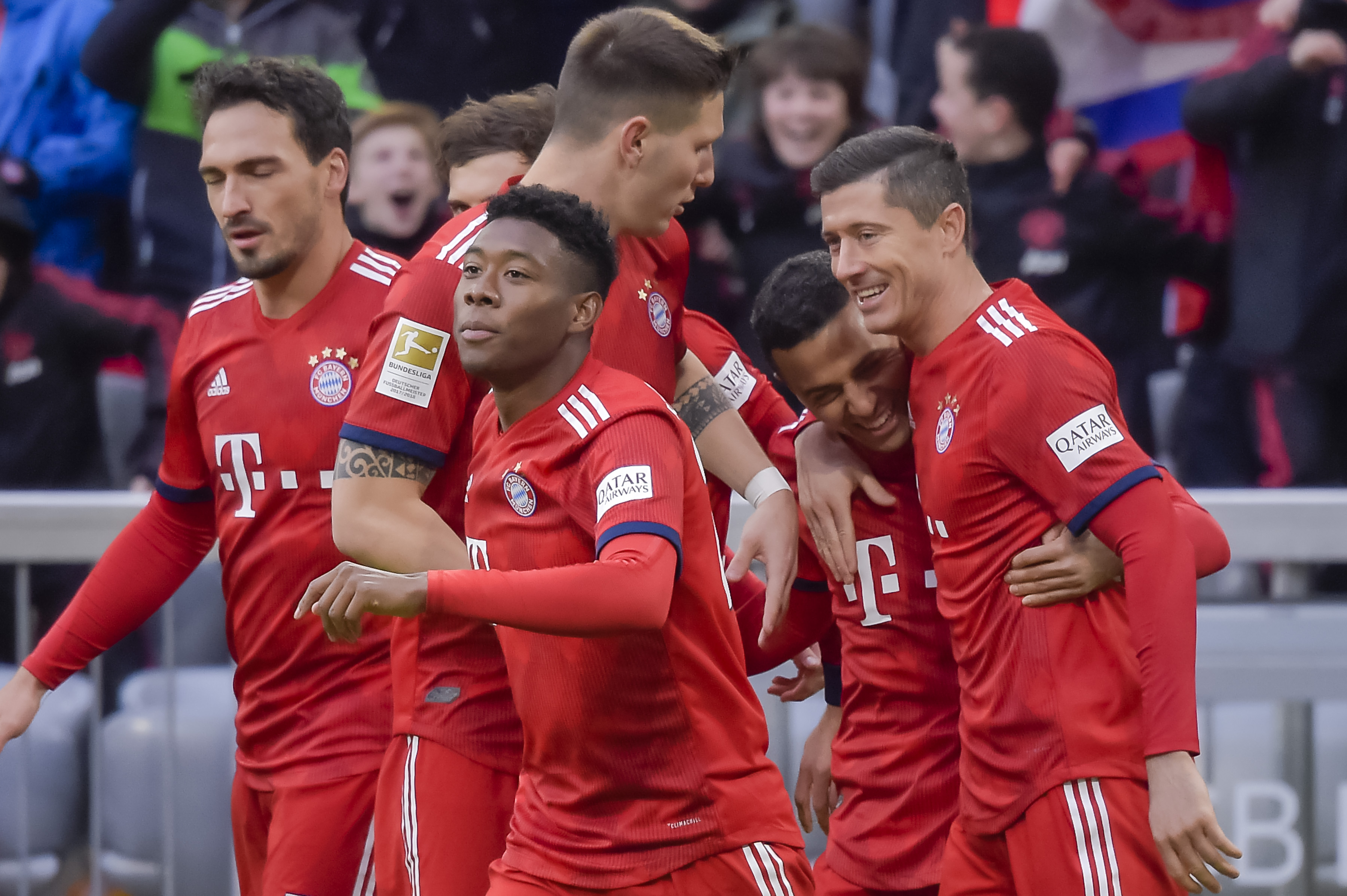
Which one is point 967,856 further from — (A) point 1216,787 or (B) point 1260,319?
(B) point 1260,319

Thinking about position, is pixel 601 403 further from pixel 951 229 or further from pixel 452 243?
pixel 951 229

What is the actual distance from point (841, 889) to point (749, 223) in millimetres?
2580

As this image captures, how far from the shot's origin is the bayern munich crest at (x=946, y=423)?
2.60 m

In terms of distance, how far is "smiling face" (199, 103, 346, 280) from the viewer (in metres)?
3.03

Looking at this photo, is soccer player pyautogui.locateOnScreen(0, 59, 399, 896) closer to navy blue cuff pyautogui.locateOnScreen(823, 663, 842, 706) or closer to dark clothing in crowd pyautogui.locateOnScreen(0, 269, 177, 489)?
navy blue cuff pyautogui.locateOnScreen(823, 663, 842, 706)

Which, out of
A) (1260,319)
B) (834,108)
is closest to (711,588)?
(834,108)

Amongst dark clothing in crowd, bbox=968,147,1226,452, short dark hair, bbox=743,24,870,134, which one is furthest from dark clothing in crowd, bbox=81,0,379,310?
dark clothing in crowd, bbox=968,147,1226,452

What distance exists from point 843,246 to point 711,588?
28.8 inches

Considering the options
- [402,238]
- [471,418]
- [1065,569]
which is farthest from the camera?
[402,238]

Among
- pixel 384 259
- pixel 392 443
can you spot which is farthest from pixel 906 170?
pixel 384 259

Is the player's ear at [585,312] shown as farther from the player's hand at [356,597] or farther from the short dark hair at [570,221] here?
the player's hand at [356,597]

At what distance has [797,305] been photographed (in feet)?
9.69

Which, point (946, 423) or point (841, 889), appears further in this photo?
point (841, 889)

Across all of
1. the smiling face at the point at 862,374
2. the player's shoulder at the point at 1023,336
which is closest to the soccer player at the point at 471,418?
the smiling face at the point at 862,374
